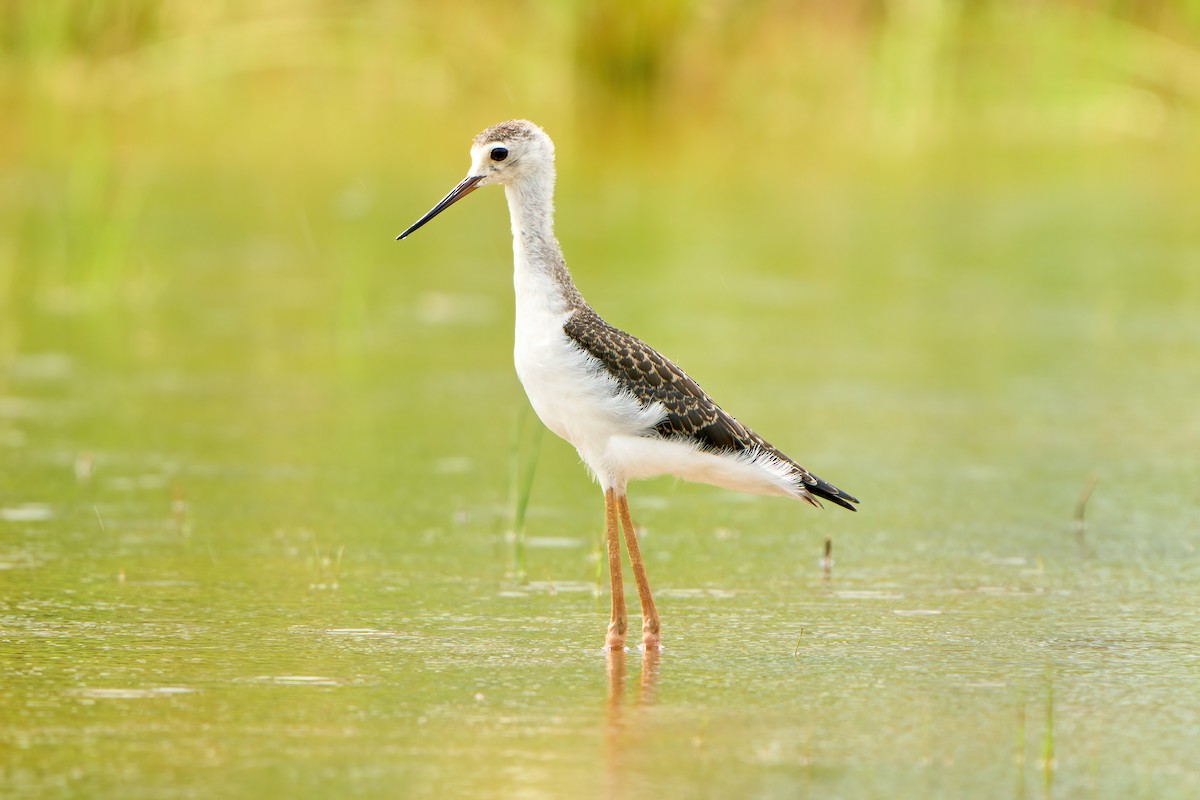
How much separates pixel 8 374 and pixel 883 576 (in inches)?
178

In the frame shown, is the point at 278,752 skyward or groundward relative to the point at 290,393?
groundward

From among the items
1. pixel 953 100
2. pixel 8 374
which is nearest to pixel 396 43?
pixel 953 100

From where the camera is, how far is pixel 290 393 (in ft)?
28.5

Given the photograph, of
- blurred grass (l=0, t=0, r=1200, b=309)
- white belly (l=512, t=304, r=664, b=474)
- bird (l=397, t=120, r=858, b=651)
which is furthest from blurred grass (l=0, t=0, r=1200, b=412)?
white belly (l=512, t=304, r=664, b=474)

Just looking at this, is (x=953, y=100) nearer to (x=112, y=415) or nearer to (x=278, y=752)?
(x=112, y=415)

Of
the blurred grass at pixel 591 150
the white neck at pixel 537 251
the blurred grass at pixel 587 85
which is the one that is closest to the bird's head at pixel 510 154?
the white neck at pixel 537 251

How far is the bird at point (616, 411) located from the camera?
537 centimetres

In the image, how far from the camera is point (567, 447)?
320 inches

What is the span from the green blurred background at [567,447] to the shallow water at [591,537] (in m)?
0.02

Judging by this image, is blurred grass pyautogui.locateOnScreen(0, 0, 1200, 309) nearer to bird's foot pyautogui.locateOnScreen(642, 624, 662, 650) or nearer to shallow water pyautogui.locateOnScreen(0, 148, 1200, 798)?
shallow water pyautogui.locateOnScreen(0, 148, 1200, 798)

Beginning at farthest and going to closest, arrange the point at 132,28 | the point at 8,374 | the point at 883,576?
1. the point at 132,28
2. the point at 8,374
3. the point at 883,576

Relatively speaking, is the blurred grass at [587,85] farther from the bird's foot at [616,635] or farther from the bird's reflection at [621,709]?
the bird's reflection at [621,709]

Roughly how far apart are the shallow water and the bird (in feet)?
1.16

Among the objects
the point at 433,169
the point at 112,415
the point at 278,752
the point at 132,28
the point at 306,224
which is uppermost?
the point at 132,28
